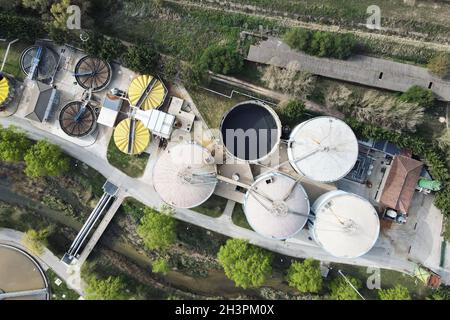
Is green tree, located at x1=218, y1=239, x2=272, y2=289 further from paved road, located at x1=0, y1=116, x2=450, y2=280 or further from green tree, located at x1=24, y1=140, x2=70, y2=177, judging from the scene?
green tree, located at x1=24, y1=140, x2=70, y2=177

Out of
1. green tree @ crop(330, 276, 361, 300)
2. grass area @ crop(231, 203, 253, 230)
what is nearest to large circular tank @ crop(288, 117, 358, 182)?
grass area @ crop(231, 203, 253, 230)

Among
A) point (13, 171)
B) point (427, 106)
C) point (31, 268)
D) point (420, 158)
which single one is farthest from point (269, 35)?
point (31, 268)

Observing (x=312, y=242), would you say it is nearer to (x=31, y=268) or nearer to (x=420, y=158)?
(x=420, y=158)

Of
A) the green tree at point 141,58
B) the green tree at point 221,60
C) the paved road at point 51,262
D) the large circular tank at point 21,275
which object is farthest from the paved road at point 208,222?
the green tree at point 221,60

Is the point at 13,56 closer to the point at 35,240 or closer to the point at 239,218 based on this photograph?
the point at 35,240

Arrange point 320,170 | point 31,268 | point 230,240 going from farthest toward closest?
point 31,268 → point 230,240 → point 320,170

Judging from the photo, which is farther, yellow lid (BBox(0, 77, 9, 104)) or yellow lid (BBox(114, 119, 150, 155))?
yellow lid (BBox(0, 77, 9, 104))

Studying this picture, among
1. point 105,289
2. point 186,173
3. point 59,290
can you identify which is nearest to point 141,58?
point 186,173
